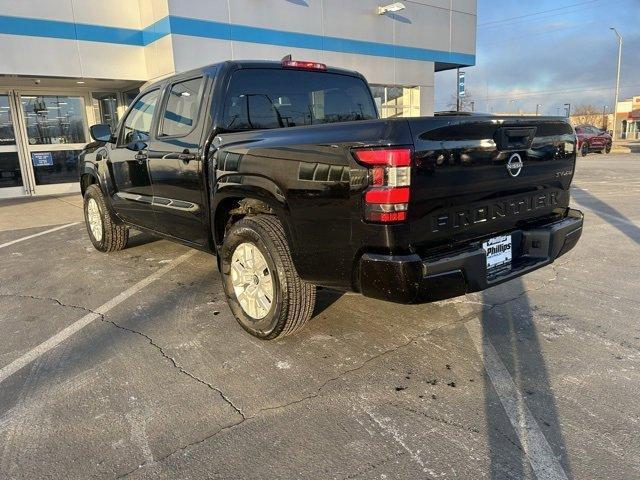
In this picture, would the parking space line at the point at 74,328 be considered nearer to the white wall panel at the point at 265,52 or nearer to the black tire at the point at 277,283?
the black tire at the point at 277,283

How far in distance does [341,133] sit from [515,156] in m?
1.19

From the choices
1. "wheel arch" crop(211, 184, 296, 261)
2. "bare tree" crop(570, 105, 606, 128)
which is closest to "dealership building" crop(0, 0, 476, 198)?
"wheel arch" crop(211, 184, 296, 261)

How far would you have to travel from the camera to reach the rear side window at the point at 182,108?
161 inches

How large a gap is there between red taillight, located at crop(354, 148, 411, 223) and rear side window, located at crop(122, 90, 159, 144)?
2.96 m

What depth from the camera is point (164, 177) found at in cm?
444

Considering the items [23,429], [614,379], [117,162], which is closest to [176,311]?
[23,429]

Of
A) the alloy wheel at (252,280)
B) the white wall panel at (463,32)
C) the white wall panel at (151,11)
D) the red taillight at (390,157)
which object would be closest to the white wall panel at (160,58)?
the white wall panel at (151,11)

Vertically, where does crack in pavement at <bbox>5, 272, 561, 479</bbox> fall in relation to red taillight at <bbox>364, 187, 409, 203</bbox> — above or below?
below

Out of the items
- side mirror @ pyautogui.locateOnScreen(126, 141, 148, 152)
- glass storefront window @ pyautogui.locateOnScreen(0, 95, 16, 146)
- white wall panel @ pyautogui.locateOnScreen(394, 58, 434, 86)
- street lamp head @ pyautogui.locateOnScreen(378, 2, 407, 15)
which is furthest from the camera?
white wall panel @ pyautogui.locateOnScreen(394, 58, 434, 86)

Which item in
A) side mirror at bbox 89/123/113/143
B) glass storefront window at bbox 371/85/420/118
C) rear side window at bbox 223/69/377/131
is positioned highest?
glass storefront window at bbox 371/85/420/118

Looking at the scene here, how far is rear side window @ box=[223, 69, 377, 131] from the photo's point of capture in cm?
394

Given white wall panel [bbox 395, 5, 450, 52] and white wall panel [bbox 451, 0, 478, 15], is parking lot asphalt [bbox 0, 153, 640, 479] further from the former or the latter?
white wall panel [bbox 451, 0, 478, 15]

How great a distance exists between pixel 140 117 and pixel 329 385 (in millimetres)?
3524

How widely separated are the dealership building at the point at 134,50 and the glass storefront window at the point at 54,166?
0.02 m
